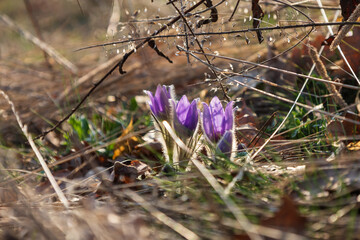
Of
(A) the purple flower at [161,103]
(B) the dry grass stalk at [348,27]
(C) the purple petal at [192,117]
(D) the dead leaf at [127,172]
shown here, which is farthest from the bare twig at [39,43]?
(B) the dry grass stalk at [348,27]

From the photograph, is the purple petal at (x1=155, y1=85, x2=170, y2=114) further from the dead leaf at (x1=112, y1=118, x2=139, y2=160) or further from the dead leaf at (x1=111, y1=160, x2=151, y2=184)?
the dead leaf at (x1=112, y1=118, x2=139, y2=160)

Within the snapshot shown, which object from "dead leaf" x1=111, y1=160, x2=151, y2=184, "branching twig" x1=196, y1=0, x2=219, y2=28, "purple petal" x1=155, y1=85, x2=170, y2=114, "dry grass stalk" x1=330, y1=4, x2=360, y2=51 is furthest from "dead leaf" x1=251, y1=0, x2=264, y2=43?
"dead leaf" x1=111, y1=160, x2=151, y2=184

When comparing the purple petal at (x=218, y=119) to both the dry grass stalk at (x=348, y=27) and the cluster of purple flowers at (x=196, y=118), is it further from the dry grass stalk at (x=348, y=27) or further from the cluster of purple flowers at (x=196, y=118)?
the dry grass stalk at (x=348, y=27)

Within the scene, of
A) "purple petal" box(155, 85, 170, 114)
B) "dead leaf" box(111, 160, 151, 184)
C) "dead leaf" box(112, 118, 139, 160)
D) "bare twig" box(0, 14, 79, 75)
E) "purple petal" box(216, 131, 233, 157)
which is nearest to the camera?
"purple petal" box(216, 131, 233, 157)

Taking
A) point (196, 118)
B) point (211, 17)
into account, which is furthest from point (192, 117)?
point (211, 17)

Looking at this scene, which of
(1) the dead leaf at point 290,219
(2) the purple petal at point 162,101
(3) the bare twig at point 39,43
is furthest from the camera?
(3) the bare twig at point 39,43

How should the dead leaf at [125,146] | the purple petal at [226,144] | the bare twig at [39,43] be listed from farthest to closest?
the bare twig at [39,43] → the dead leaf at [125,146] → the purple petal at [226,144]

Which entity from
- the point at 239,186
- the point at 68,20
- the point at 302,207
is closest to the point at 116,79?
the point at 239,186
